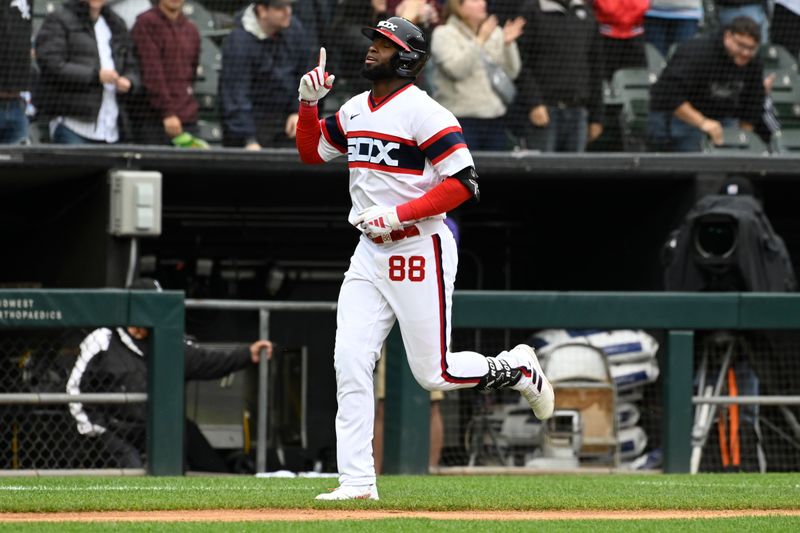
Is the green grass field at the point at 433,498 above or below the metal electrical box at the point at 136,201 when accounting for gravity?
below

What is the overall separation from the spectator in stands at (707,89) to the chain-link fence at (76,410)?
15.6 feet

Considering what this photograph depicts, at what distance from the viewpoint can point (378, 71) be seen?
6059 millimetres

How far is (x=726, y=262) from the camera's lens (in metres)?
10.5

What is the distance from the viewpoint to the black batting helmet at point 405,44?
19.8 feet

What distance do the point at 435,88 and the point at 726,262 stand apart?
2452 mm

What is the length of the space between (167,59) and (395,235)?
514 cm

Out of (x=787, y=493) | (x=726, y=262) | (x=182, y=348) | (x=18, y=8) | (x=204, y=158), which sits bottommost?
(x=787, y=493)

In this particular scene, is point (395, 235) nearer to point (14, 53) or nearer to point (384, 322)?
point (384, 322)

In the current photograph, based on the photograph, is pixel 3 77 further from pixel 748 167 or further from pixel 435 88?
pixel 748 167

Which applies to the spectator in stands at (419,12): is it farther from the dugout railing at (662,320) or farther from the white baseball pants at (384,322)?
the white baseball pants at (384,322)

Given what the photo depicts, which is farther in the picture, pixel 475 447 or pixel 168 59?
pixel 168 59

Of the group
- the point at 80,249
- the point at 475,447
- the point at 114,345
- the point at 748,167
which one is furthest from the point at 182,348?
the point at 748,167

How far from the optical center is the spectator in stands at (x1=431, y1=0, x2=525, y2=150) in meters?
10.9

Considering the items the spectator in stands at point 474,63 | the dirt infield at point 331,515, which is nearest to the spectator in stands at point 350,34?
the spectator in stands at point 474,63
